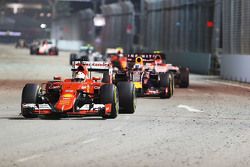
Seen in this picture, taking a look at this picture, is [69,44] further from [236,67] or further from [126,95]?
[126,95]

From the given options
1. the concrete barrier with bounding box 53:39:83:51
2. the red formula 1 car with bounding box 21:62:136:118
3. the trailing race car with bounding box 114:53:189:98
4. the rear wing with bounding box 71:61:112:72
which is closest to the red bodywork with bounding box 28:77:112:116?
the red formula 1 car with bounding box 21:62:136:118

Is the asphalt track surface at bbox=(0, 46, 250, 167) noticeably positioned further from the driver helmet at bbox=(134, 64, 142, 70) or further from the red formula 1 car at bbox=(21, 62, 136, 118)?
the driver helmet at bbox=(134, 64, 142, 70)

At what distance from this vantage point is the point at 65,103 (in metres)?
15.3

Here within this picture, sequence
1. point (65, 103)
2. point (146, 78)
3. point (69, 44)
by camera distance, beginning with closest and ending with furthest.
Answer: point (65, 103) < point (146, 78) < point (69, 44)

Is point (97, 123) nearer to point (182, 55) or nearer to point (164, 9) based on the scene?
point (182, 55)

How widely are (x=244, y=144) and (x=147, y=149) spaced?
178 centimetres

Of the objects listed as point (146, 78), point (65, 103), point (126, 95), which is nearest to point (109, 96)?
point (65, 103)

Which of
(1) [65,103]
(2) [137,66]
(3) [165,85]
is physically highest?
(2) [137,66]

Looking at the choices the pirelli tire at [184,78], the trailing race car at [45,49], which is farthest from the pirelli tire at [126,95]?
the trailing race car at [45,49]

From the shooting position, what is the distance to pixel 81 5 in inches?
5089

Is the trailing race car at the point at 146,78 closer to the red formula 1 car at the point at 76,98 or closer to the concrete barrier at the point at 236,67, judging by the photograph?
the red formula 1 car at the point at 76,98

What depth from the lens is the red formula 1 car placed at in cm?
1537

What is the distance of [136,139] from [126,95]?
13.0ft

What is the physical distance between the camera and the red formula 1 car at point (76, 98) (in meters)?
15.4
